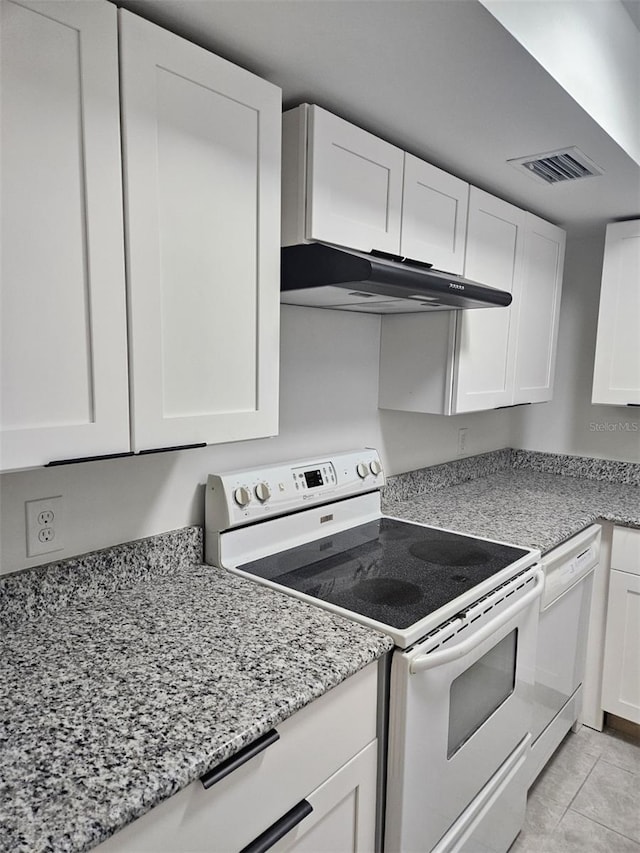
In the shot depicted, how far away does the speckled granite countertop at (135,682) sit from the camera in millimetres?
730

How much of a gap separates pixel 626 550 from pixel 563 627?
41cm

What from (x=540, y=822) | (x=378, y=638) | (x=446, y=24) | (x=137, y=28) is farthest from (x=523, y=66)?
(x=540, y=822)

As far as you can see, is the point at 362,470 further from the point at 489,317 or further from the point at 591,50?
the point at 591,50

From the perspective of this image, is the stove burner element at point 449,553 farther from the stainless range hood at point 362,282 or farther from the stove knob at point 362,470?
the stainless range hood at point 362,282

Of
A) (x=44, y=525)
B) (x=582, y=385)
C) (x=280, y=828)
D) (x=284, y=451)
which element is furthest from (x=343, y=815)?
(x=582, y=385)

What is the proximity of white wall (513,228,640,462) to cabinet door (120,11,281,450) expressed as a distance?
208cm

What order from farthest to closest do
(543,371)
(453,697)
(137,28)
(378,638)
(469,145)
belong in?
(543,371) → (469,145) → (453,697) → (378,638) → (137,28)

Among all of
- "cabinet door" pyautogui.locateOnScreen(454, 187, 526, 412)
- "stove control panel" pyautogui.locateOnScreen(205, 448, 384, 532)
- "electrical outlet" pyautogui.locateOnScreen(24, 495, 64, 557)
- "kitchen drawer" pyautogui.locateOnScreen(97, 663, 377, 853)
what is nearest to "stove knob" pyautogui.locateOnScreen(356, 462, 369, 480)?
"stove control panel" pyautogui.locateOnScreen(205, 448, 384, 532)

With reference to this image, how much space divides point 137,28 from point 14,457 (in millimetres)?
769

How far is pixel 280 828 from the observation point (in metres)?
0.96

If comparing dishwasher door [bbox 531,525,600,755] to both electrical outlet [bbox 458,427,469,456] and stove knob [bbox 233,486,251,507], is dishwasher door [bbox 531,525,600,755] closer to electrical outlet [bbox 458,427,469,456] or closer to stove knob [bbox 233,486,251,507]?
electrical outlet [bbox 458,427,469,456]

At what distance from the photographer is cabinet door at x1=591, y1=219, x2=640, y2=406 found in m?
2.36

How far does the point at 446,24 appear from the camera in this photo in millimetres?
1070

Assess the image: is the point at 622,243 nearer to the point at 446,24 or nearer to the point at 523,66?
the point at 523,66
